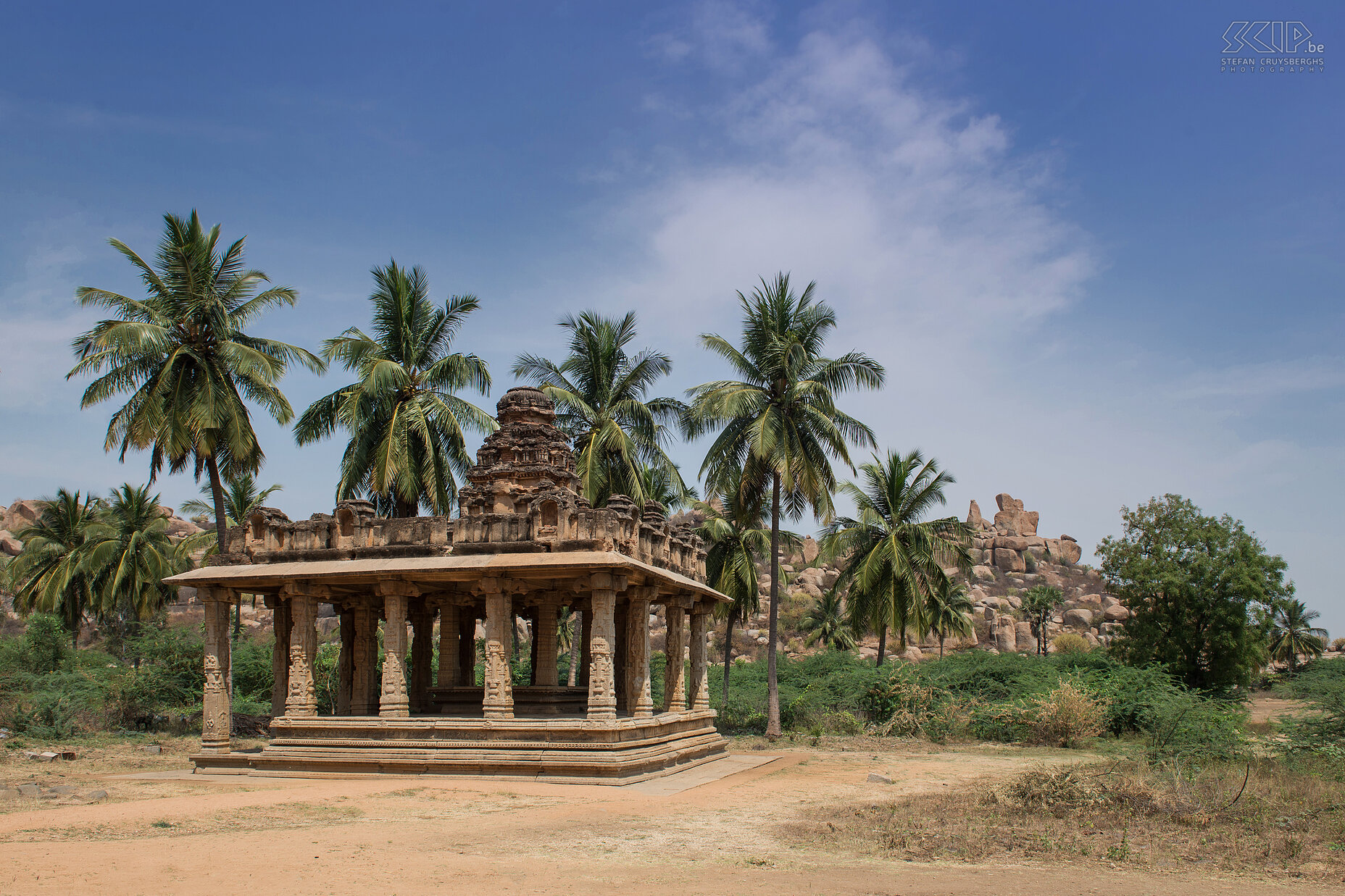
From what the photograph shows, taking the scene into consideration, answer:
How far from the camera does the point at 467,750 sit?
15969 millimetres

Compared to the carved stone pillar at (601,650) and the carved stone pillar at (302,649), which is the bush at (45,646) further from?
the carved stone pillar at (601,650)

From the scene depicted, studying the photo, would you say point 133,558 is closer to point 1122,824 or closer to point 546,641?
point 546,641

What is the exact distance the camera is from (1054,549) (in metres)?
102

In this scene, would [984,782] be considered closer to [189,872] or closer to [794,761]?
[794,761]

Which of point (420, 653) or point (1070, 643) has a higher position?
point (420, 653)

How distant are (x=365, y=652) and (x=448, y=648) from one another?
1879 millimetres

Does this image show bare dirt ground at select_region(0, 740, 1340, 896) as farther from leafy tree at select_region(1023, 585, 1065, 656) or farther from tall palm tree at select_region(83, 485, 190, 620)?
leafy tree at select_region(1023, 585, 1065, 656)

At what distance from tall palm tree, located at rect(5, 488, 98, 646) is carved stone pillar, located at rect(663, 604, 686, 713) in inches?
908

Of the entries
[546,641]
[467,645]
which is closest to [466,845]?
[546,641]

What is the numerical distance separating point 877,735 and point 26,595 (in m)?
29.5

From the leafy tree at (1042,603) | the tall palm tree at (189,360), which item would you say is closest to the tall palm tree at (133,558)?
the tall palm tree at (189,360)

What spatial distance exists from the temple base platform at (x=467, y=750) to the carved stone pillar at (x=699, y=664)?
3.55 metres

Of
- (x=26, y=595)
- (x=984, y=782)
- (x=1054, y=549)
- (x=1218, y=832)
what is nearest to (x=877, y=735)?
(x=984, y=782)

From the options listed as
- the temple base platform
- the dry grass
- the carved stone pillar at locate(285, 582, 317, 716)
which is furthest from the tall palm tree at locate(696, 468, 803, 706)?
the dry grass
